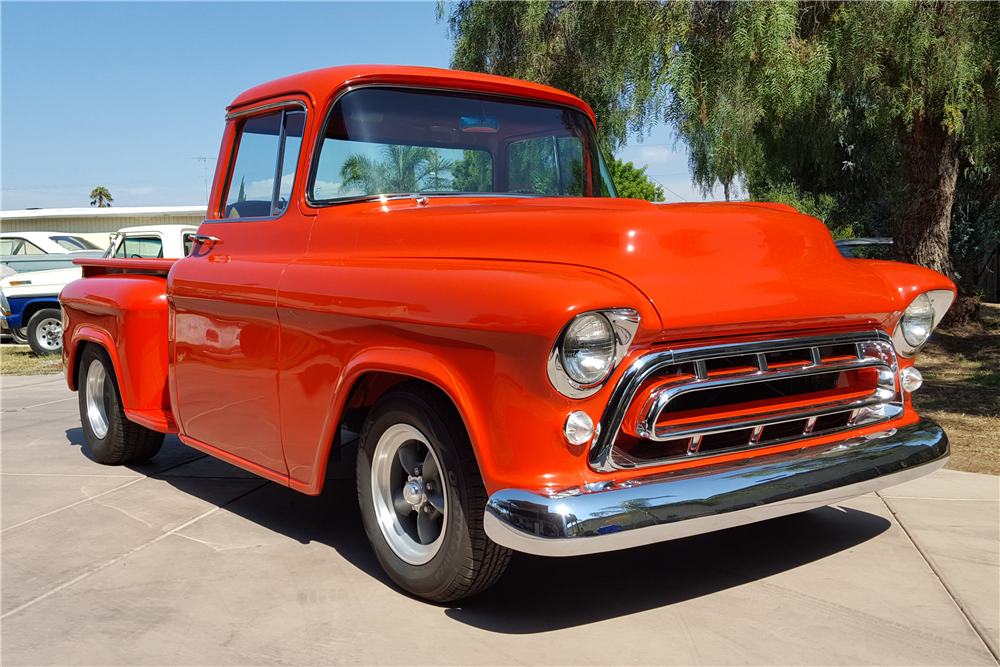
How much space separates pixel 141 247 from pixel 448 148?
9.06 meters

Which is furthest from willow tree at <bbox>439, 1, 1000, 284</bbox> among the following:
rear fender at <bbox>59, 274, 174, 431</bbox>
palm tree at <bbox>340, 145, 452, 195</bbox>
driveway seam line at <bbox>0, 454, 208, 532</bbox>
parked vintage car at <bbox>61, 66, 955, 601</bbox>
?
driveway seam line at <bbox>0, 454, 208, 532</bbox>

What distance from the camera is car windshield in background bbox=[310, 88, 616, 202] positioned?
3.77 meters

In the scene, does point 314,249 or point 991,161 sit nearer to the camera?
point 314,249

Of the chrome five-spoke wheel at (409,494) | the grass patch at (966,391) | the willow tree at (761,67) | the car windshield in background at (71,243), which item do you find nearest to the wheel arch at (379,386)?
the chrome five-spoke wheel at (409,494)

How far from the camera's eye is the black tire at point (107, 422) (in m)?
5.26

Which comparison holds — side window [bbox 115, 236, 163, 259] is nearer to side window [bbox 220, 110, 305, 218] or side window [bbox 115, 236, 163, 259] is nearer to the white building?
side window [bbox 220, 110, 305, 218]

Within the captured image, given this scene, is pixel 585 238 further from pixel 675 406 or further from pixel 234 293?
pixel 234 293

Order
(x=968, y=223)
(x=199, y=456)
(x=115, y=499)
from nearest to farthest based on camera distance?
(x=115, y=499) < (x=199, y=456) < (x=968, y=223)

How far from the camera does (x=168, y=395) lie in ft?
16.1

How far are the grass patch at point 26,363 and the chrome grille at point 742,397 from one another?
9921 millimetres

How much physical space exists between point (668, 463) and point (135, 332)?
10.6ft

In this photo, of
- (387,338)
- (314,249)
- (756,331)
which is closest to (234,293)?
(314,249)

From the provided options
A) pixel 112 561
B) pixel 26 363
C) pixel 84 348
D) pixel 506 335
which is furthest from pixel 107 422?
pixel 26 363

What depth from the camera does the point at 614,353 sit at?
104 inches
